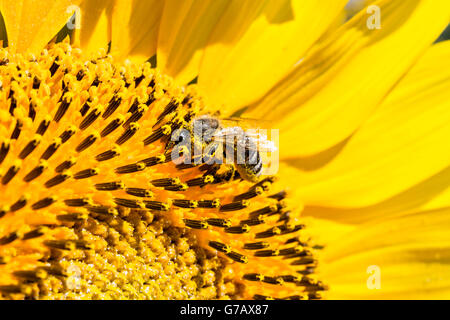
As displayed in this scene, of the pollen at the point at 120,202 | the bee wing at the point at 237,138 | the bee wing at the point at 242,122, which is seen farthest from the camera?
the bee wing at the point at 242,122

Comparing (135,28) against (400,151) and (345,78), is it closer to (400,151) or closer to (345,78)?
(345,78)

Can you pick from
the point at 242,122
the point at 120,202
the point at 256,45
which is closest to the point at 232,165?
the point at 242,122

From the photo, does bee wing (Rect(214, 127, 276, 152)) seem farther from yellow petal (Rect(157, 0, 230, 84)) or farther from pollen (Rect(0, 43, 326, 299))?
yellow petal (Rect(157, 0, 230, 84))

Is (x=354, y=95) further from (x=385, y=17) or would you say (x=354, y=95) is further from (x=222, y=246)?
(x=222, y=246)

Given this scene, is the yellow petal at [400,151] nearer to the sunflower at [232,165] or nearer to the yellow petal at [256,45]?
the sunflower at [232,165]

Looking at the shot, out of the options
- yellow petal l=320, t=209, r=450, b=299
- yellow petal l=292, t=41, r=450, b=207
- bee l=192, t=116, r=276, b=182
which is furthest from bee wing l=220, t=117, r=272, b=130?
yellow petal l=320, t=209, r=450, b=299

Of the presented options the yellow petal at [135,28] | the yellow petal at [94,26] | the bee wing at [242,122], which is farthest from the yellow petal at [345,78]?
the yellow petal at [94,26]
